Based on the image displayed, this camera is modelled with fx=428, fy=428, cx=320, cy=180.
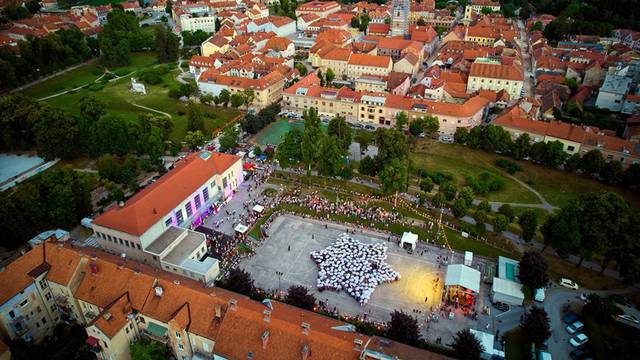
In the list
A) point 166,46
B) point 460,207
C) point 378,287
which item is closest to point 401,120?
point 460,207

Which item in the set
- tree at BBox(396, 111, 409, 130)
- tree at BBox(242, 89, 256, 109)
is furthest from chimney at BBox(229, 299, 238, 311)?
tree at BBox(242, 89, 256, 109)

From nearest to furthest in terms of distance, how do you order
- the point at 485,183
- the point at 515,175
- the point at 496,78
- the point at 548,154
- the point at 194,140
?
1. the point at 485,183
2. the point at 548,154
3. the point at 515,175
4. the point at 194,140
5. the point at 496,78

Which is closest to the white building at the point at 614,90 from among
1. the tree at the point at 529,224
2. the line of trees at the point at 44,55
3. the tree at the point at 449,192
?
the tree at the point at 449,192

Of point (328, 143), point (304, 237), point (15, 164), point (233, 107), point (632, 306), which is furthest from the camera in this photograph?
point (233, 107)

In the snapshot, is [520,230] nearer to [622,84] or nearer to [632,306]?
[632,306]

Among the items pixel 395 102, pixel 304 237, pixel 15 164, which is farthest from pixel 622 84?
pixel 15 164

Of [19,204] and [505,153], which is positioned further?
[505,153]

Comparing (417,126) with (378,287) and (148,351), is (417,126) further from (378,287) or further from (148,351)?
(148,351)

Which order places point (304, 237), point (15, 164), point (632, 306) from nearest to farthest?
1. point (632, 306)
2. point (304, 237)
3. point (15, 164)
